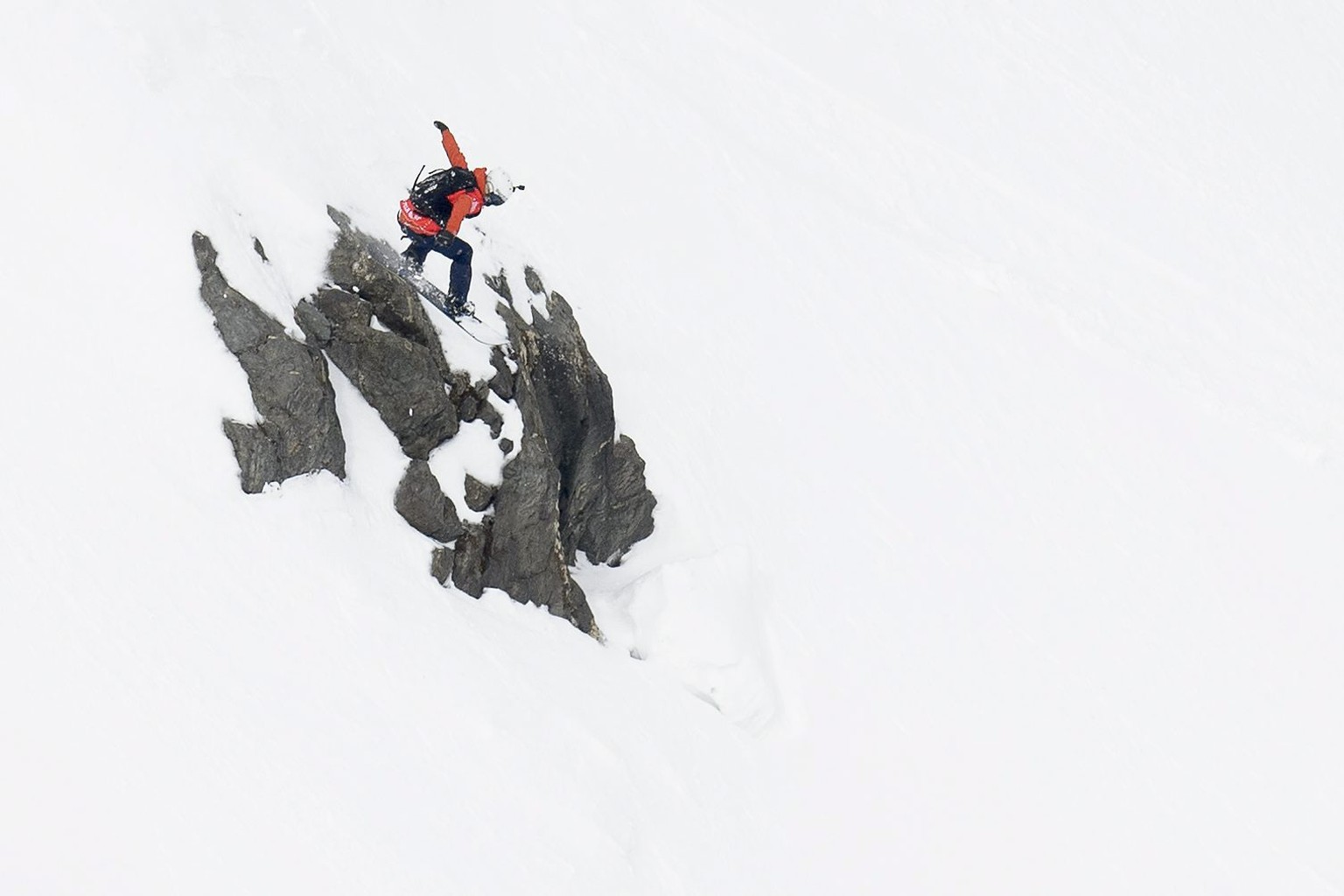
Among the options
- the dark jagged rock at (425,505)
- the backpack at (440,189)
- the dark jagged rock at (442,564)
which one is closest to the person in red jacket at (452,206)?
the backpack at (440,189)

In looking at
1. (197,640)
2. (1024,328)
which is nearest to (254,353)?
(197,640)

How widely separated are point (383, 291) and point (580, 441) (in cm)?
356

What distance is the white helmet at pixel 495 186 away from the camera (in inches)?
523

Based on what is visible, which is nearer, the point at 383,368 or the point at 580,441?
the point at 383,368

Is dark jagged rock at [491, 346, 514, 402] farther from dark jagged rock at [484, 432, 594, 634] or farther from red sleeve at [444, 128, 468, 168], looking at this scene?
red sleeve at [444, 128, 468, 168]

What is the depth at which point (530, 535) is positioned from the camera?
13477mm

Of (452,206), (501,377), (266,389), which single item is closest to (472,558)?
(501,377)

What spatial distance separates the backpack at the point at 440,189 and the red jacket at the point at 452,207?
0.04 meters

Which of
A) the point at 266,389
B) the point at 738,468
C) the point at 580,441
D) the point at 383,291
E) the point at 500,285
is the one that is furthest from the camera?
the point at 738,468

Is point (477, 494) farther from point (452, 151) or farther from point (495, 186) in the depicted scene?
point (452, 151)

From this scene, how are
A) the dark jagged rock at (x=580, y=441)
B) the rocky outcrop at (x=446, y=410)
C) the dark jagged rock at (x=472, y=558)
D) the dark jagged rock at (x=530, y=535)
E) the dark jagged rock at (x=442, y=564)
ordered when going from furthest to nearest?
the dark jagged rock at (x=580, y=441) → the dark jagged rock at (x=530, y=535) → the dark jagged rock at (x=472, y=558) → the dark jagged rock at (x=442, y=564) → the rocky outcrop at (x=446, y=410)

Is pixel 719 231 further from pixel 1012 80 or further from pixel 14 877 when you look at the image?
pixel 14 877

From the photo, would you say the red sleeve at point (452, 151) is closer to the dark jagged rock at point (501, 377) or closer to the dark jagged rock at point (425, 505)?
the dark jagged rock at point (501, 377)

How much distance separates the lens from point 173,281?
11.4 m
